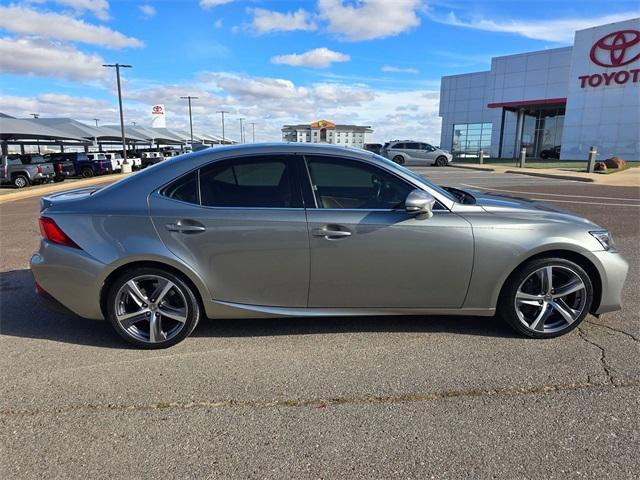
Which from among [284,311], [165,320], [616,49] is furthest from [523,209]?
[616,49]

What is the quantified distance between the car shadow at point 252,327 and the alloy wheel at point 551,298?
0.23m

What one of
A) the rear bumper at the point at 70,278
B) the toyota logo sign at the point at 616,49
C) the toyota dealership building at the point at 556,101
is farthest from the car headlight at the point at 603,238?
the toyota logo sign at the point at 616,49

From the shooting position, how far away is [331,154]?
3697 mm

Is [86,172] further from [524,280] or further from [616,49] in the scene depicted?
[616,49]

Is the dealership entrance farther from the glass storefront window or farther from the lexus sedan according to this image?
the lexus sedan

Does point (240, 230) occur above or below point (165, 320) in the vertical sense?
above

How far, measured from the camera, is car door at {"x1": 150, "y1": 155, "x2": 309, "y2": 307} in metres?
3.48

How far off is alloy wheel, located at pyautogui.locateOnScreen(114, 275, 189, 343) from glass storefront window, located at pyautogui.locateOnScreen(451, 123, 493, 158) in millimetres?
47054

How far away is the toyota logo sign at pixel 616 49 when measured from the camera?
29.5 m

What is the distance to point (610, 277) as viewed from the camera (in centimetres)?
371

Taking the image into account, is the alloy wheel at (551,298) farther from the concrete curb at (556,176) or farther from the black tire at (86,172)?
the black tire at (86,172)

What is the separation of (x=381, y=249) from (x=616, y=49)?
35278mm

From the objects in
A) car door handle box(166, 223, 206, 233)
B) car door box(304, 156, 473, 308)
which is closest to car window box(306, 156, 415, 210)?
car door box(304, 156, 473, 308)

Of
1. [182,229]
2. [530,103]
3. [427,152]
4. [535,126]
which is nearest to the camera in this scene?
[182,229]
